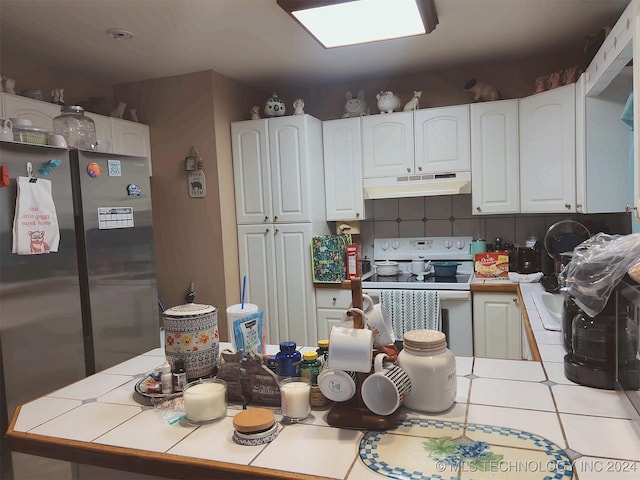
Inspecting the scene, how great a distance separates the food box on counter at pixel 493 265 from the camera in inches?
118

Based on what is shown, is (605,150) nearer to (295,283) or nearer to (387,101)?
(387,101)

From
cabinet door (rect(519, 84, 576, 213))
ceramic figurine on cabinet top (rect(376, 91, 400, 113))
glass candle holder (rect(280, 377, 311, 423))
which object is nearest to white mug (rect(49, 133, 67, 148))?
glass candle holder (rect(280, 377, 311, 423))

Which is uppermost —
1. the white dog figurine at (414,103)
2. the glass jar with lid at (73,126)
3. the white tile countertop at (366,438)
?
the white dog figurine at (414,103)

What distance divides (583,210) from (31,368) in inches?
113

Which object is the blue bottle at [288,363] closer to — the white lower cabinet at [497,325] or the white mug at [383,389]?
the white mug at [383,389]

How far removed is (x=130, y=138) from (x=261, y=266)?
1.29 m

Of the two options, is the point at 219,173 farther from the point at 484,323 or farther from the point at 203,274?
the point at 484,323

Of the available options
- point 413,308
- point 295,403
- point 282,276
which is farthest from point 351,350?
point 282,276

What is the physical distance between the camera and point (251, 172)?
3324 millimetres

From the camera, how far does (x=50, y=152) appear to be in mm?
2098

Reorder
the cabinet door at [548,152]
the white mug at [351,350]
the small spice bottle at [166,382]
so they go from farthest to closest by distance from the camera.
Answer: the cabinet door at [548,152] → the small spice bottle at [166,382] → the white mug at [351,350]

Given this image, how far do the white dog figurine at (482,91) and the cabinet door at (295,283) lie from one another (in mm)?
1478

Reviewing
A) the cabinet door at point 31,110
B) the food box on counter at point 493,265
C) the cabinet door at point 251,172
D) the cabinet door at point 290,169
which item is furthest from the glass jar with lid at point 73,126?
the food box on counter at point 493,265

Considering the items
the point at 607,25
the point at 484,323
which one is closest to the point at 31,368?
the point at 484,323
